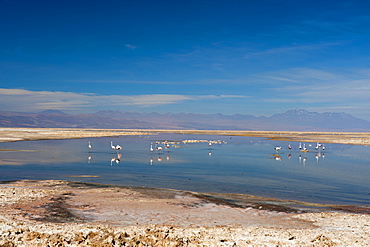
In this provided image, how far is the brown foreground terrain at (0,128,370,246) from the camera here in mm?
9617

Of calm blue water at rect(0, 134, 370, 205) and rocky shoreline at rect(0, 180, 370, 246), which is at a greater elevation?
rocky shoreline at rect(0, 180, 370, 246)

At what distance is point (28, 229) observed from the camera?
396 inches

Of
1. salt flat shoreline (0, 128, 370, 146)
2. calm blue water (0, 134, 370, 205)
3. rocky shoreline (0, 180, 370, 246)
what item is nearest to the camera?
rocky shoreline (0, 180, 370, 246)

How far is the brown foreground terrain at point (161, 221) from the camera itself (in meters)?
9.62

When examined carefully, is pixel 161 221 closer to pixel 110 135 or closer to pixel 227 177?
pixel 227 177

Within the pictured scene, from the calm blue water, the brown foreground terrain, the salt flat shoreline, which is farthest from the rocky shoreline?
the salt flat shoreline

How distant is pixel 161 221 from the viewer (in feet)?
38.5

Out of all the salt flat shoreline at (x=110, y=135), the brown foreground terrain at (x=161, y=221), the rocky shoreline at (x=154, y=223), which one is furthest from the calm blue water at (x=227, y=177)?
the salt flat shoreline at (x=110, y=135)

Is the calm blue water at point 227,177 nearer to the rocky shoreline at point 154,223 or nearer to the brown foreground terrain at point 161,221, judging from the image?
the brown foreground terrain at point 161,221

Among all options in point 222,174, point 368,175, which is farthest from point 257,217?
point 368,175

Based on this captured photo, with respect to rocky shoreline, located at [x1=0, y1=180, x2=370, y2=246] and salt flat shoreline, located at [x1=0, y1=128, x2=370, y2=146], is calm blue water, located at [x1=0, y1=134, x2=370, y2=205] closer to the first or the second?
rocky shoreline, located at [x1=0, y1=180, x2=370, y2=246]

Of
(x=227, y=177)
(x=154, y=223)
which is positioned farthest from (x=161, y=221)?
(x=227, y=177)

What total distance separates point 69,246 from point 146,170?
18789mm

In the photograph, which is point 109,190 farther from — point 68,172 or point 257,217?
point 68,172
